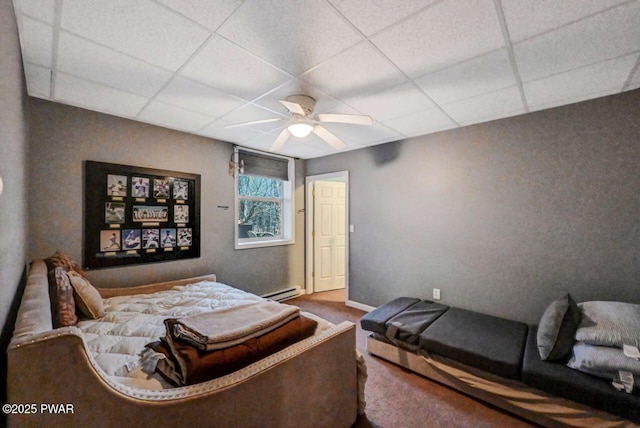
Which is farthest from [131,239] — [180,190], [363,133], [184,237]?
[363,133]

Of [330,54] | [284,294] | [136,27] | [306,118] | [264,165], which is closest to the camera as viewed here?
[136,27]

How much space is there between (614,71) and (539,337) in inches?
82.3

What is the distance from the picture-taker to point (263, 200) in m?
4.26

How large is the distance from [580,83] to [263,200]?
3944 millimetres

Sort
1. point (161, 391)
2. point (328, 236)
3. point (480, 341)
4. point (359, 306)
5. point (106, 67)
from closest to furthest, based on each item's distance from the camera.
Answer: point (161, 391), point (106, 67), point (480, 341), point (359, 306), point (328, 236)

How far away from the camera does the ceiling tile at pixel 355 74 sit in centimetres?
167

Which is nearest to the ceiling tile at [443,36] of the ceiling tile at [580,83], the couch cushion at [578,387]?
the ceiling tile at [580,83]

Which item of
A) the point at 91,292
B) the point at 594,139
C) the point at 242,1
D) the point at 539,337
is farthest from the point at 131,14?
the point at 594,139

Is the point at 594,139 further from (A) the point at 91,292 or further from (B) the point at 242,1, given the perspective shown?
(A) the point at 91,292

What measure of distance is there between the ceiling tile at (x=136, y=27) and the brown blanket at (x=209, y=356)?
5.56 feet

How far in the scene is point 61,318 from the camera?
5.07 ft

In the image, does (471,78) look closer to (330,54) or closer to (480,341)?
Answer: (330,54)

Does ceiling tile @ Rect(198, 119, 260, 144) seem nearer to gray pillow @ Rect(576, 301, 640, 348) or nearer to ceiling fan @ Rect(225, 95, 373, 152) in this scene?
ceiling fan @ Rect(225, 95, 373, 152)

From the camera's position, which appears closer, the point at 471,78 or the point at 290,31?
the point at 290,31
